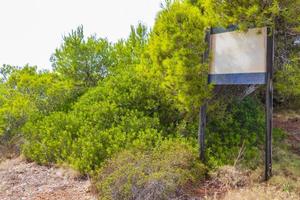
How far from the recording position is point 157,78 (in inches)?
Result: 332

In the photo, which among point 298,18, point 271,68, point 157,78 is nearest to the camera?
point 271,68

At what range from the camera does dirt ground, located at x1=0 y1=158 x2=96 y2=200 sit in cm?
628

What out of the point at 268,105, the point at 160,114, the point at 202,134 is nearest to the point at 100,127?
the point at 160,114

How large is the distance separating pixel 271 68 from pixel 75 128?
4.65 meters

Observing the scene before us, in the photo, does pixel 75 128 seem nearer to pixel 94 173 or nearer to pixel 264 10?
pixel 94 173

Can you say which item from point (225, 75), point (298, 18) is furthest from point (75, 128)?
point (298, 18)

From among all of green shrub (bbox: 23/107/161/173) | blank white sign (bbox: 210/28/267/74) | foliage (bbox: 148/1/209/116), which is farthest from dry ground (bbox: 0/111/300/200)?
blank white sign (bbox: 210/28/267/74)

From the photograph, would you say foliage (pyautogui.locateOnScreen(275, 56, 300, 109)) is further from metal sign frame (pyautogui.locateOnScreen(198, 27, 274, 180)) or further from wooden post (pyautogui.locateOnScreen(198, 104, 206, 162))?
wooden post (pyautogui.locateOnScreen(198, 104, 206, 162))

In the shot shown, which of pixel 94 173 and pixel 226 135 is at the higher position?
pixel 226 135

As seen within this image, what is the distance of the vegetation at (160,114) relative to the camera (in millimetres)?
6121

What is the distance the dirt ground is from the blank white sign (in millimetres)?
3215

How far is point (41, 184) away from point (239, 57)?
4316mm

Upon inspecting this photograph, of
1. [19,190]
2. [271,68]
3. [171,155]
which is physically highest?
[271,68]

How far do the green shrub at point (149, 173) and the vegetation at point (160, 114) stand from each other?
0.05ft
